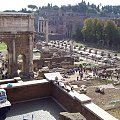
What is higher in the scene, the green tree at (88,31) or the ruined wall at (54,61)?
the green tree at (88,31)

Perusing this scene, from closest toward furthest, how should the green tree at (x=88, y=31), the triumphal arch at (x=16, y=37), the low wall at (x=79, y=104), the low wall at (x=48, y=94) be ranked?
the low wall at (x=79, y=104) → the low wall at (x=48, y=94) → the triumphal arch at (x=16, y=37) → the green tree at (x=88, y=31)

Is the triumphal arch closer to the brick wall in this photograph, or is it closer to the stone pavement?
the brick wall

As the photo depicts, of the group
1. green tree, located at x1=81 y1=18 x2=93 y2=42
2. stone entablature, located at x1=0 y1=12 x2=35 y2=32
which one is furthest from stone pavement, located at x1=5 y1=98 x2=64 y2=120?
green tree, located at x1=81 y1=18 x2=93 y2=42

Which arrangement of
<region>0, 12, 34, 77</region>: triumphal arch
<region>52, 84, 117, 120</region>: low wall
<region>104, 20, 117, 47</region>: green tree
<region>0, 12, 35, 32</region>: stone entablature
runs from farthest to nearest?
<region>104, 20, 117, 47</region>: green tree → <region>0, 12, 34, 77</region>: triumphal arch → <region>0, 12, 35, 32</region>: stone entablature → <region>52, 84, 117, 120</region>: low wall

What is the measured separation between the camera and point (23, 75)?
40.5m

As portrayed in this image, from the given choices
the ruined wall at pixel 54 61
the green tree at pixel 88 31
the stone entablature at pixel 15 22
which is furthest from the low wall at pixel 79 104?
the green tree at pixel 88 31

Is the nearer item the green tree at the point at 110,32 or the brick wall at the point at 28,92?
the brick wall at the point at 28,92

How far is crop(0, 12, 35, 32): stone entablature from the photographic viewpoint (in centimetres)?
3862

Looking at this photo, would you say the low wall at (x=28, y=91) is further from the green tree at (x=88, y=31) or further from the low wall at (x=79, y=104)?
the green tree at (x=88, y=31)

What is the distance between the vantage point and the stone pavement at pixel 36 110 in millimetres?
13984

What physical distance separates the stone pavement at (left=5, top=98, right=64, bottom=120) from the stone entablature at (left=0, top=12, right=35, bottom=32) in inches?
948

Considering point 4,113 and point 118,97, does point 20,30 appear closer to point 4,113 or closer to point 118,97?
point 118,97

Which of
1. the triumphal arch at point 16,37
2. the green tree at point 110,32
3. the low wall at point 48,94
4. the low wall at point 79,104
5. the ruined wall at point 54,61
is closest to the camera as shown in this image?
the low wall at point 79,104

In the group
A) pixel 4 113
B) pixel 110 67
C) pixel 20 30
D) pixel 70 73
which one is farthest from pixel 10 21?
pixel 4 113
